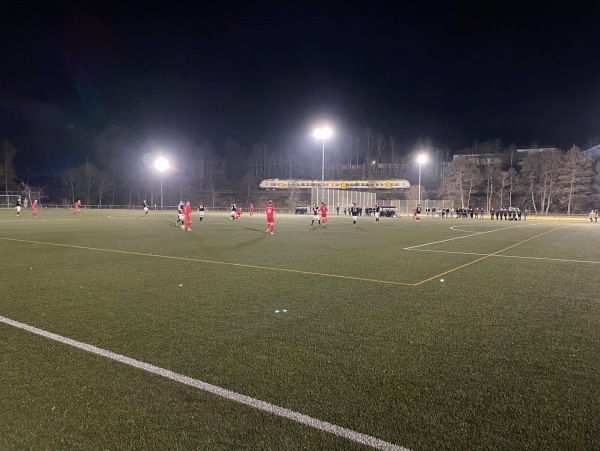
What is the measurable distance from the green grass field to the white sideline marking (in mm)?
24

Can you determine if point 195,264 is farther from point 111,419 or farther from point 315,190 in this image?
point 315,190

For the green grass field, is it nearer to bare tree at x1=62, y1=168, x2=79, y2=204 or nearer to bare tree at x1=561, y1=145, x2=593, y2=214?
bare tree at x1=561, y1=145, x2=593, y2=214

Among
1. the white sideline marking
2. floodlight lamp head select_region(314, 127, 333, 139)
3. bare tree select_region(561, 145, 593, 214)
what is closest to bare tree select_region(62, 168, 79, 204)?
floodlight lamp head select_region(314, 127, 333, 139)

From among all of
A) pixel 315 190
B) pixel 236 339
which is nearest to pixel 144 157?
pixel 315 190

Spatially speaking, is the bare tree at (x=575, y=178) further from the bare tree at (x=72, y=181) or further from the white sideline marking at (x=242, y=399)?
the bare tree at (x=72, y=181)

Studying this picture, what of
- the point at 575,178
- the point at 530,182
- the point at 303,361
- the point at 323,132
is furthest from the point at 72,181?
the point at 575,178

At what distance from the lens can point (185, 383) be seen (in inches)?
149

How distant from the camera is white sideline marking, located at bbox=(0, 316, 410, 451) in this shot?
2916mm

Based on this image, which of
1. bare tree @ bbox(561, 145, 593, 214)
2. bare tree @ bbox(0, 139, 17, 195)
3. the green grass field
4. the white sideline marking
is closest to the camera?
the white sideline marking

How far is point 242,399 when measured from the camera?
349cm

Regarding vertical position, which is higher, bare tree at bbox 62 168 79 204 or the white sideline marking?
bare tree at bbox 62 168 79 204

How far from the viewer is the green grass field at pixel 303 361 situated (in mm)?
3033

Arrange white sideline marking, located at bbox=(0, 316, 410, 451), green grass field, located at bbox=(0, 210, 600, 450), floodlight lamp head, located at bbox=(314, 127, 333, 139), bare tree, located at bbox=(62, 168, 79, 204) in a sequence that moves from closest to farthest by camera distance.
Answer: white sideline marking, located at bbox=(0, 316, 410, 451)
green grass field, located at bbox=(0, 210, 600, 450)
floodlight lamp head, located at bbox=(314, 127, 333, 139)
bare tree, located at bbox=(62, 168, 79, 204)

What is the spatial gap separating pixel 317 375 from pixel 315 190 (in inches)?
2456
